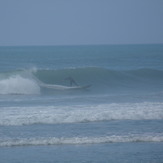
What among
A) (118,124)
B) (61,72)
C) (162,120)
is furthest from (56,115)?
(61,72)

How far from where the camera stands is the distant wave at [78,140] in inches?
441

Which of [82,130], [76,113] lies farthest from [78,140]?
[76,113]

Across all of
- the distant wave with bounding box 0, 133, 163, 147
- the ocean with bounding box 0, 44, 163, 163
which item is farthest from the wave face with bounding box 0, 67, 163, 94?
the distant wave with bounding box 0, 133, 163, 147

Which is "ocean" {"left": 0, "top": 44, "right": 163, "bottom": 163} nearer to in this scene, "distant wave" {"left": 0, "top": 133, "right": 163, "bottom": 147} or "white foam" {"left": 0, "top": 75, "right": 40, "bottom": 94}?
"distant wave" {"left": 0, "top": 133, "right": 163, "bottom": 147}

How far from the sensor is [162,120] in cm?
1373

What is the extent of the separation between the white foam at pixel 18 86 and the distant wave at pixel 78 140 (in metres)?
11.1

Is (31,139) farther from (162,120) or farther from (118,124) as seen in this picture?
(162,120)

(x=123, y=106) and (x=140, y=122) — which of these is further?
(x=123, y=106)

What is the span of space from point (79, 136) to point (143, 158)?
2170 millimetres

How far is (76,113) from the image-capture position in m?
14.4

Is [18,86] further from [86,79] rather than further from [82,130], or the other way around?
[82,130]

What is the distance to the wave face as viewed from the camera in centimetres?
2378

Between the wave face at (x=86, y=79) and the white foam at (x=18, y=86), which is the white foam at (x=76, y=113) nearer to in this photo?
the white foam at (x=18, y=86)

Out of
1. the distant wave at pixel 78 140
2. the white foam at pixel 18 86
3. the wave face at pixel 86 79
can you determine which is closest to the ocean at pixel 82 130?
the distant wave at pixel 78 140
